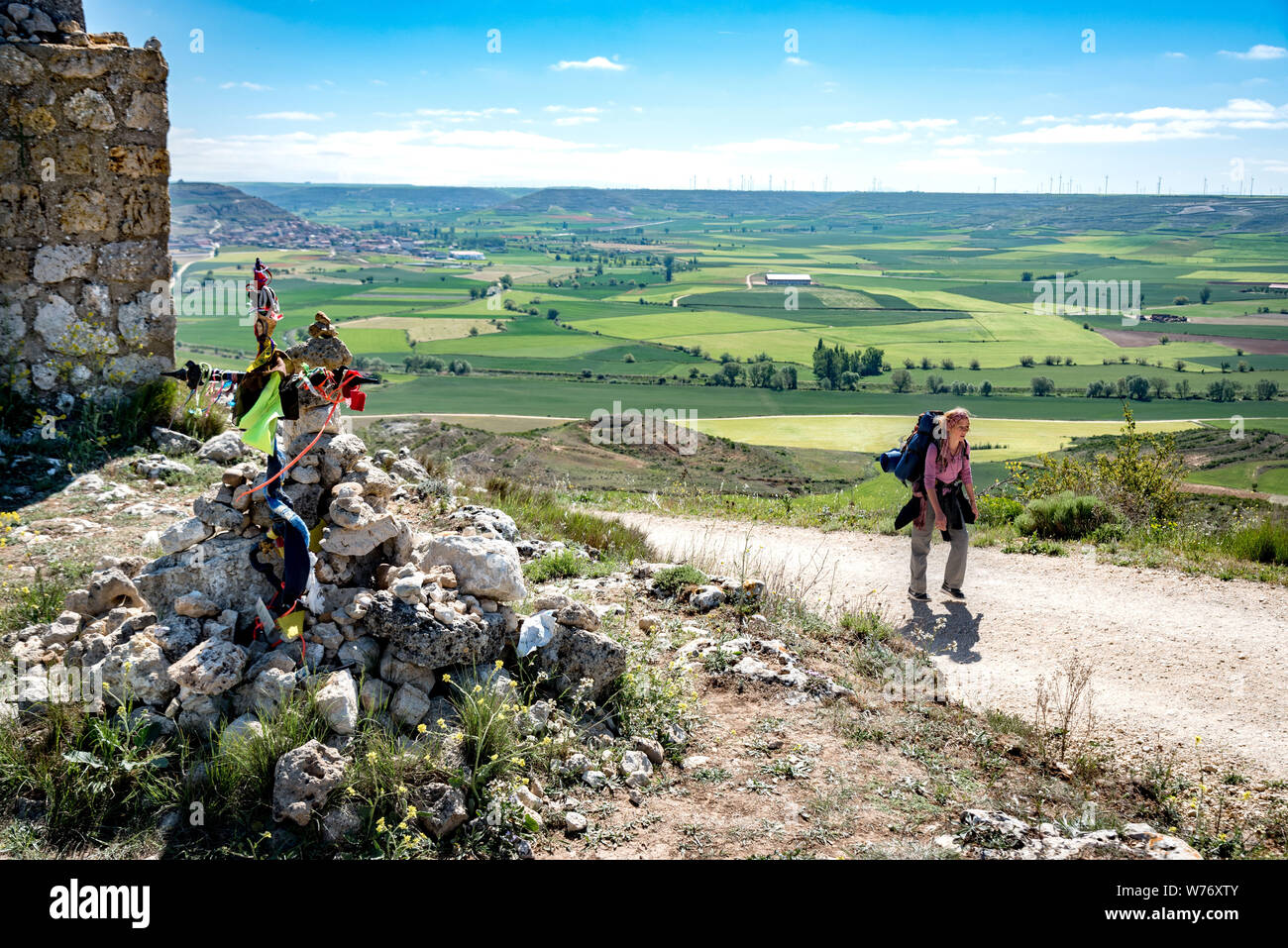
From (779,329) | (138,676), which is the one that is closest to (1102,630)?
(138,676)

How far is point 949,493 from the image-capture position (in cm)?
927

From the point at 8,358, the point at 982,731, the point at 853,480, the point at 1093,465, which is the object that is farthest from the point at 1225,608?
the point at 853,480

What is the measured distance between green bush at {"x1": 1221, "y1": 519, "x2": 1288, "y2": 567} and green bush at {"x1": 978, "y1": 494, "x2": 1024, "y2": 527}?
115 inches

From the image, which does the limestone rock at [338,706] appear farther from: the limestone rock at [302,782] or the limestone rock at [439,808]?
the limestone rock at [439,808]

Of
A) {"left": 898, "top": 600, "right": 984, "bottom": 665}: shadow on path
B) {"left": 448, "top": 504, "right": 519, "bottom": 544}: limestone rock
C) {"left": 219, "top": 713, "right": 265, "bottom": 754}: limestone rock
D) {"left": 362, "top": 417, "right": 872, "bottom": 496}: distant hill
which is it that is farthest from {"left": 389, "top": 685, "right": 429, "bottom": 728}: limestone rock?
{"left": 362, "top": 417, "right": 872, "bottom": 496}: distant hill

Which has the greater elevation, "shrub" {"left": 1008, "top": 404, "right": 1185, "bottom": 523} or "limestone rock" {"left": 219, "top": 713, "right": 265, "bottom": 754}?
"shrub" {"left": 1008, "top": 404, "right": 1185, "bottom": 523}

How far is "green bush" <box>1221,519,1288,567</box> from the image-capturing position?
35.5ft

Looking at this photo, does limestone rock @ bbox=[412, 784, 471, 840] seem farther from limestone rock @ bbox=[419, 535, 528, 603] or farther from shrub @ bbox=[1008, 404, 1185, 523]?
shrub @ bbox=[1008, 404, 1185, 523]

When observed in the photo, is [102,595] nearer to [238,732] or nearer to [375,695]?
[238,732]

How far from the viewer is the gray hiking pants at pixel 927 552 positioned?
9.54 meters

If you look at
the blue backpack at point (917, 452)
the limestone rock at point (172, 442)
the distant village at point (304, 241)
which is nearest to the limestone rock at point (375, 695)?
the blue backpack at point (917, 452)

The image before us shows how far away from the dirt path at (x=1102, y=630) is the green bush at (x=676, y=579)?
3.92 feet

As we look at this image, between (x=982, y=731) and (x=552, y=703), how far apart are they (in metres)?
3.38

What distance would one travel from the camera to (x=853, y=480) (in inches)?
1467
